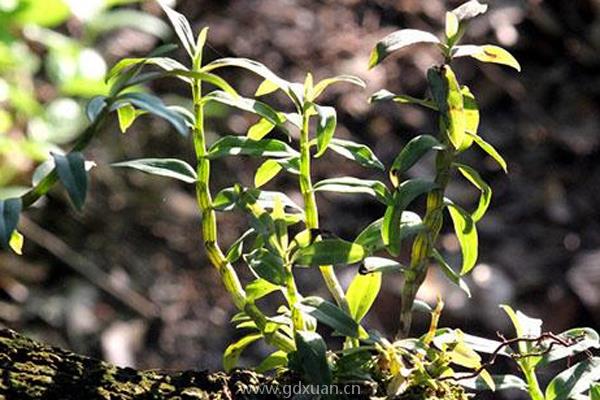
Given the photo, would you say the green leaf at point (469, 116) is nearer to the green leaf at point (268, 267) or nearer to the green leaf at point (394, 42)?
the green leaf at point (394, 42)

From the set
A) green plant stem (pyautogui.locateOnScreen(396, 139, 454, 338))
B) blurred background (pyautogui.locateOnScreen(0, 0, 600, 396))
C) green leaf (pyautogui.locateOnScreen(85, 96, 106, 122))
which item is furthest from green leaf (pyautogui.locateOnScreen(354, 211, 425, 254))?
blurred background (pyautogui.locateOnScreen(0, 0, 600, 396))

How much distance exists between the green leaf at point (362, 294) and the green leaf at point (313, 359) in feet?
0.34

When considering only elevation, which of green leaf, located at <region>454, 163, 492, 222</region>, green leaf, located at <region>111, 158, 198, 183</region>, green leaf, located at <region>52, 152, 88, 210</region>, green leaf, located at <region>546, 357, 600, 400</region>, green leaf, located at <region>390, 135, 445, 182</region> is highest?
green leaf, located at <region>111, 158, 198, 183</region>

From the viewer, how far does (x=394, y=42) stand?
0.84 metres

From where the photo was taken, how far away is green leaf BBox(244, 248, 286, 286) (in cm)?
79

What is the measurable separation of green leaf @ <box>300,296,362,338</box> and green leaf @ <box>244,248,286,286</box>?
0.03m

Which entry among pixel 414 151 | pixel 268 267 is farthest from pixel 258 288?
pixel 414 151

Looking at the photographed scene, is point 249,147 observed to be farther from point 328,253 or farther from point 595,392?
point 595,392

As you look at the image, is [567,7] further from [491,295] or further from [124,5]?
[124,5]

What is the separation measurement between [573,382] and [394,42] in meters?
0.29

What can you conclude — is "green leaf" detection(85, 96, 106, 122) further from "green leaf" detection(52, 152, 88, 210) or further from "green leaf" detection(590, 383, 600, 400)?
"green leaf" detection(590, 383, 600, 400)

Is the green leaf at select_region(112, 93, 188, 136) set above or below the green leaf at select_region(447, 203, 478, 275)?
above

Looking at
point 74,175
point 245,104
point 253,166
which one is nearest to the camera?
point 74,175

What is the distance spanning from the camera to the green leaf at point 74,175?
705 mm
